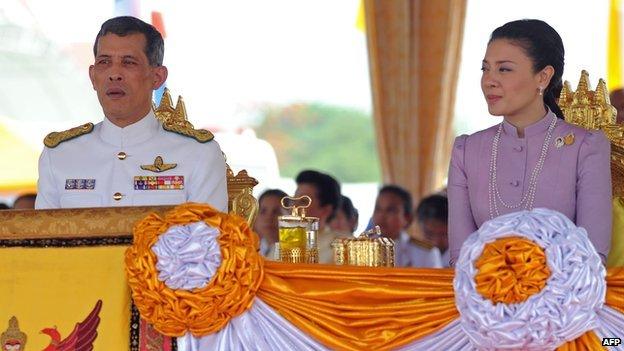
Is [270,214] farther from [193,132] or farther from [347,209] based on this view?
[193,132]

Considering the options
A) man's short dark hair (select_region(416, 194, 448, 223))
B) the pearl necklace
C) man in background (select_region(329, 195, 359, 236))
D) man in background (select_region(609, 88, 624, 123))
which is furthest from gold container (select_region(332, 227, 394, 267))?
man's short dark hair (select_region(416, 194, 448, 223))

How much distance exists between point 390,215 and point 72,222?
12.2 feet

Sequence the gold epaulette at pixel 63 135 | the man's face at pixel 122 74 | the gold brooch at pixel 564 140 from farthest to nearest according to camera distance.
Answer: the gold epaulette at pixel 63 135, the man's face at pixel 122 74, the gold brooch at pixel 564 140

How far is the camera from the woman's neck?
10.2 feet

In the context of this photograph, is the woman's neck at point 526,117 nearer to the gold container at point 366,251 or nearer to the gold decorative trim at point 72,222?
the gold container at point 366,251

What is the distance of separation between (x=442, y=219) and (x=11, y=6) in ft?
10.7

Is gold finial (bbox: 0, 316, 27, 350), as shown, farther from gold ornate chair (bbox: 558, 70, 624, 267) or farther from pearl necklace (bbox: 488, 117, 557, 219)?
gold ornate chair (bbox: 558, 70, 624, 267)

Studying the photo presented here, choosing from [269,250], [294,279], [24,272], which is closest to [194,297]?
[294,279]

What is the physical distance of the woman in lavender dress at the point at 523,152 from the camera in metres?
3.02

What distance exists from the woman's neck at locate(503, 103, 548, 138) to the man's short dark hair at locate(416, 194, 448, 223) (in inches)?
127

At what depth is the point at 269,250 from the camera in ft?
19.8

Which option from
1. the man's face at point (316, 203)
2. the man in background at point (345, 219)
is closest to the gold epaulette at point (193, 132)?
the man's face at point (316, 203)

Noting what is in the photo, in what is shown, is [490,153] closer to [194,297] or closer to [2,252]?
[194,297]

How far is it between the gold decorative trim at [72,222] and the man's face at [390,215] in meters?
3.57
